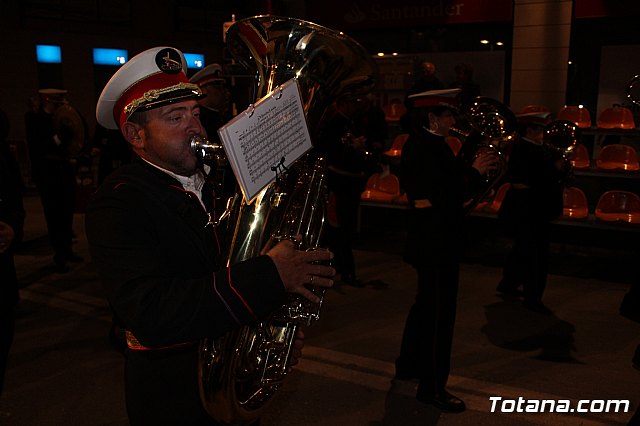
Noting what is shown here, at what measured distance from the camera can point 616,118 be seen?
24.9 feet

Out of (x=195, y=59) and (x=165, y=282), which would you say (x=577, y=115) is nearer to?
(x=165, y=282)

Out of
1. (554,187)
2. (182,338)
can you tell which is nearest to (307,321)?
(182,338)

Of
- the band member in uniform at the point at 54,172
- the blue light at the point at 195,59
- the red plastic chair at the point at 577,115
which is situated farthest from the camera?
the blue light at the point at 195,59

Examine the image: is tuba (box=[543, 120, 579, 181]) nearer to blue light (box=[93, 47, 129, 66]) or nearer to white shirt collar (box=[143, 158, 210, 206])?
white shirt collar (box=[143, 158, 210, 206])

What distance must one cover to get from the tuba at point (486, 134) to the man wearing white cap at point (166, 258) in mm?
2329

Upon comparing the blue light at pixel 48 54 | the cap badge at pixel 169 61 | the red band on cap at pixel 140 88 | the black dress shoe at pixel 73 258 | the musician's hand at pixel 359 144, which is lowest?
the black dress shoe at pixel 73 258

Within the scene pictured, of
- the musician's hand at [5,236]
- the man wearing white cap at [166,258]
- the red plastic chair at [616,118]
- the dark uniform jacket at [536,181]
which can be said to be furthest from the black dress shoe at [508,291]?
the man wearing white cap at [166,258]

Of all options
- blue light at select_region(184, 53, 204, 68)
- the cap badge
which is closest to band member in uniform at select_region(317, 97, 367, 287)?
the cap badge

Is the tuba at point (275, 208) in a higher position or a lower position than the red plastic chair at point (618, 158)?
higher

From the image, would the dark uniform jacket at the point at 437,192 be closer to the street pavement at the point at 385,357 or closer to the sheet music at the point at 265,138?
the street pavement at the point at 385,357

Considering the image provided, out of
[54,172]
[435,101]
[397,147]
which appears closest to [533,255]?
[435,101]

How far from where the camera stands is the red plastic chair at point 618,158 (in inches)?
279

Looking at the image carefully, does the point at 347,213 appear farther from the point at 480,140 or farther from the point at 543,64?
the point at 543,64

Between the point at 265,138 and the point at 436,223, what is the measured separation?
2183mm
